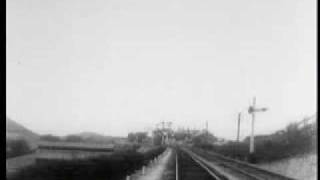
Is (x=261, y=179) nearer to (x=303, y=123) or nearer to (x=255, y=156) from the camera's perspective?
(x=255, y=156)

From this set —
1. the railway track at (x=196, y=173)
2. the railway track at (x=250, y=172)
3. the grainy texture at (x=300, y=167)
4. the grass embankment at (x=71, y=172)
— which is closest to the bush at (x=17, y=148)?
the railway track at (x=250, y=172)

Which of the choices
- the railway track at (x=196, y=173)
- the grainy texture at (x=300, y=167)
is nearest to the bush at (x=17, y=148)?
the railway track at (x=196, y=173)

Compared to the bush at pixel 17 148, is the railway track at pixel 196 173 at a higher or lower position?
higher

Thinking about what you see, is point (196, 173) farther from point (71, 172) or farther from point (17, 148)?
point (17, 148)

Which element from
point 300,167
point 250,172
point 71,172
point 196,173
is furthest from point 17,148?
point 71,172

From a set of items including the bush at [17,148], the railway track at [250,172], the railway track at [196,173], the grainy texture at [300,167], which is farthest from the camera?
the bush at [17,148]

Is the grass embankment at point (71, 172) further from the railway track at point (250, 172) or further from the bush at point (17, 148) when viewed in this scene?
the bush at point (17, 148)

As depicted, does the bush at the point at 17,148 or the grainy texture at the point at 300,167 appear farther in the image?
the bush at the point at 17,148

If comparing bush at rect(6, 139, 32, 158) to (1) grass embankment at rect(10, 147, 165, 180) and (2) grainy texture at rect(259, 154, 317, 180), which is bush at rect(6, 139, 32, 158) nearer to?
(2) grainy texture at rect(259, 154, 317, 180)

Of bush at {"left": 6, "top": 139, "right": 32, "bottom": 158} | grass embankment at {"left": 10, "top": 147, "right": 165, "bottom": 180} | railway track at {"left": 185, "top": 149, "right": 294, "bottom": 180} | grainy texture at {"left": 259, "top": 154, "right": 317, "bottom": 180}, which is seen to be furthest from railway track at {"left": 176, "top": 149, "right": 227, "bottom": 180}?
bush at {"left": 6, "top": 139, "right": 32, "bottom": 158}

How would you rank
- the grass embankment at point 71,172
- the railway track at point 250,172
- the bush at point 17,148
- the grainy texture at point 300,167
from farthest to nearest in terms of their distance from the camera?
the bush at point 17,148
the grainy texture at point 300,167
the railway track at point 250,172
the grass embankment at point 71,172

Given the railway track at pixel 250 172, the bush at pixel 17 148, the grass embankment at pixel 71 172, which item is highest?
the grass embankment at pixel 71 172

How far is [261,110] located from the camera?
6438 centimetres
